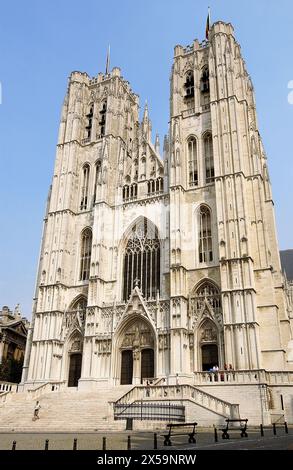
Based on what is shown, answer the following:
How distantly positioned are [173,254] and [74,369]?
38.2 ft

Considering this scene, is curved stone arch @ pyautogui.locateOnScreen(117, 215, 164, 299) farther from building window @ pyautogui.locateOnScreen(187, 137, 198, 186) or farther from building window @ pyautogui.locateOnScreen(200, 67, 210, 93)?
building window @ pyautogui.locateOnScreen(200, 67, 210, 93)

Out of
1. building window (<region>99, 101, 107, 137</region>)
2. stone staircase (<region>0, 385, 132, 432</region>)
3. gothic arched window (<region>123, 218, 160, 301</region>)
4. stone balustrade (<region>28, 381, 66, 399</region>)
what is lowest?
stone staircase (<region>0, 385, 132, 432</region>)

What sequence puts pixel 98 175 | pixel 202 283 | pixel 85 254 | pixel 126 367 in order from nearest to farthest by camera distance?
pixel 202 283, pixel 126 367, pixel 85 254, pixel 98 175

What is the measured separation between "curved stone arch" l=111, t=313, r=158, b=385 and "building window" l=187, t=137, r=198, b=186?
11605 mm

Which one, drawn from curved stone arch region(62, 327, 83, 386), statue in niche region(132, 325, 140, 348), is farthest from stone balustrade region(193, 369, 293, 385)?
curved stone arch region(62, 327, 83, 386)

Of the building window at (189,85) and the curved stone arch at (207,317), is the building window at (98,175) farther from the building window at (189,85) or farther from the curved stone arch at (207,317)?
the curved stone arch at (207,317)

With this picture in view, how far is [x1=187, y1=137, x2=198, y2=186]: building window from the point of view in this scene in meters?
34.5

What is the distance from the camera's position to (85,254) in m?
36.8

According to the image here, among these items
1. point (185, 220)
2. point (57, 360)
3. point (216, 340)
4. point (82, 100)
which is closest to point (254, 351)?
point (216, 340)

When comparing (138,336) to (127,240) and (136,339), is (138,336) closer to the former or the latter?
(136,339)

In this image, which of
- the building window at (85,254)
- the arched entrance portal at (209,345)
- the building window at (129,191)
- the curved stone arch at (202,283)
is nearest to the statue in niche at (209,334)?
the arched entrance portal at (209,345)

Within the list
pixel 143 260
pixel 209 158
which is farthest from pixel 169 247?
pixel 209 158

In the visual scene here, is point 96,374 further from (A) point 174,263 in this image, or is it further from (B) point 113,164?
(B) point 113,164

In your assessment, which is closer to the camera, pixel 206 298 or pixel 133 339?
pixel 206 298
